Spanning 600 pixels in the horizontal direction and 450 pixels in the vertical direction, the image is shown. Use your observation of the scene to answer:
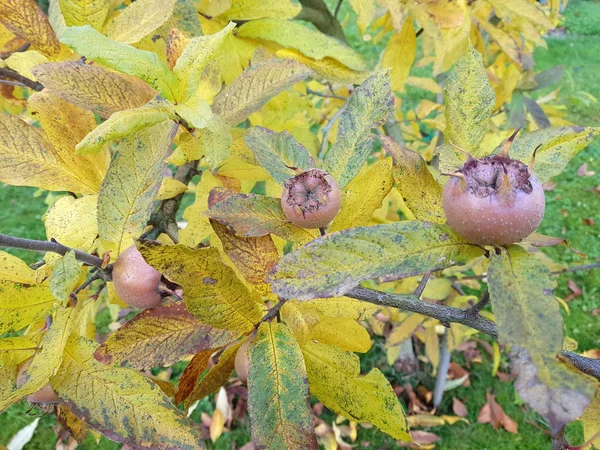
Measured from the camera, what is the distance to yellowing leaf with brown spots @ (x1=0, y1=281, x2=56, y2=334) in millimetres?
761

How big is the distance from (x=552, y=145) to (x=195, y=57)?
0.53 metres

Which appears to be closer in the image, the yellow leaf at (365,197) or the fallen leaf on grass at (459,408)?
the yellow leaf at (365,197)

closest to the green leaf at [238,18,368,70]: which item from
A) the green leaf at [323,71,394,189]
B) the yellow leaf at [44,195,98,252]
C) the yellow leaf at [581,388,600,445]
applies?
the green leaf at [323,71,394,189]

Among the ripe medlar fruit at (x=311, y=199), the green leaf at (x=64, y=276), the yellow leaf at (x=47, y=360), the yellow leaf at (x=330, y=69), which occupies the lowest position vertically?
the yellow leaf at (x=47, y=360)

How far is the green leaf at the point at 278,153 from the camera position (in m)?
0.79

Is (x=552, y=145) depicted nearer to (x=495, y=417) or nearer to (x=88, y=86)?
(x=88, y=86)

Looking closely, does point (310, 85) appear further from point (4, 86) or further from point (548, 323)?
point (548, 323)

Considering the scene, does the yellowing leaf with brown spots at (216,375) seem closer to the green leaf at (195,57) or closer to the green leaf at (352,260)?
the green leaf at (352,260)

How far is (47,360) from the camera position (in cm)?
69

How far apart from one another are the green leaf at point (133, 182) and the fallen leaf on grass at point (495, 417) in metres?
2.45

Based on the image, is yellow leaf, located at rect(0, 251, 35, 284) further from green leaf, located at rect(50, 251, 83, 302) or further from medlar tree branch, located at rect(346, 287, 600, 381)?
medlar tree branch, located at rect(346, 287, 600, 381)

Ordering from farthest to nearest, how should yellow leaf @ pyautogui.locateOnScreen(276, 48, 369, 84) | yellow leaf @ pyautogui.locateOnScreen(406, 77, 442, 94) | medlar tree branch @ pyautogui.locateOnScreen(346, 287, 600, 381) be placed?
yellow leaf @ pyautogui.locateOnScreen(406, 77, 442, 94) < yellow leaf @ pyautogui.locateOnScreen(276, 48, 369, 84) < medlar tree branch @ pyautogui.locateOnScreen(346, 287, 600, 381)

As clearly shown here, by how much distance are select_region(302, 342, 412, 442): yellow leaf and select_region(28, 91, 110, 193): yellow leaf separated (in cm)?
49

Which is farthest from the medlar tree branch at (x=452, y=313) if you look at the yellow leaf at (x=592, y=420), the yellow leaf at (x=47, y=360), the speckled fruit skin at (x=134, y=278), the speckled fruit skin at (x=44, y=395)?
the speckled fruit skin at (x=44, y=395)
